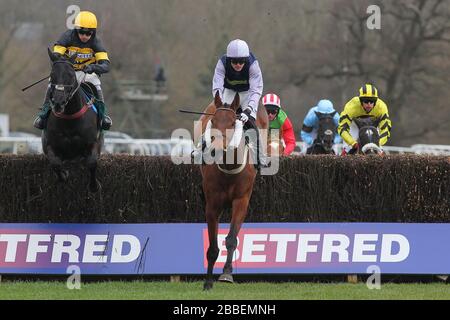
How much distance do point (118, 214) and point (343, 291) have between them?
2.79 m

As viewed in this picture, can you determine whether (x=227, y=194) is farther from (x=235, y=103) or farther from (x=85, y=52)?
(x=85, y=52)

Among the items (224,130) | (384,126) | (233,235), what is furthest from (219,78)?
(384,126)

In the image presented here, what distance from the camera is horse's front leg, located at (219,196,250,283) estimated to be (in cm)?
933

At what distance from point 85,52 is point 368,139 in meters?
3.70

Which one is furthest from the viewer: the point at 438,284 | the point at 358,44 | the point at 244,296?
the point at 358,44

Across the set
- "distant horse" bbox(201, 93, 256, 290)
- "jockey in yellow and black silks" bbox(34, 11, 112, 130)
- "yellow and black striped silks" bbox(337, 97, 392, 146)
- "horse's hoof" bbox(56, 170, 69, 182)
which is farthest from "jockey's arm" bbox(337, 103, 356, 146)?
"horse's hoof" bbox(56, 170, 69, 182)

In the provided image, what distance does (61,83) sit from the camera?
33.0 feet

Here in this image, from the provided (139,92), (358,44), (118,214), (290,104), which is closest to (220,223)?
(118,214)

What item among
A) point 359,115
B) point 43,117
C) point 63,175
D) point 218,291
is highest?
point 43,117

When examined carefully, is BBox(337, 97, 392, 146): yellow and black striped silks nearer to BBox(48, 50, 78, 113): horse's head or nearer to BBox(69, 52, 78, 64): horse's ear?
BBox(69, 52, 78, 64): horse's ear

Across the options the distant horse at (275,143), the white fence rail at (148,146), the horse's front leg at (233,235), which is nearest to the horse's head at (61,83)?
the horse's front leg at (233,235)

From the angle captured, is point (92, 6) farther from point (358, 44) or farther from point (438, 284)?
point (438, 284)

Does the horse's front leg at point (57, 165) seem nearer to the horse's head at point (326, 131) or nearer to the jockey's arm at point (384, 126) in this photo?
the jockey's arm at point (384, 126)

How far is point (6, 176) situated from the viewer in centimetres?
1081
